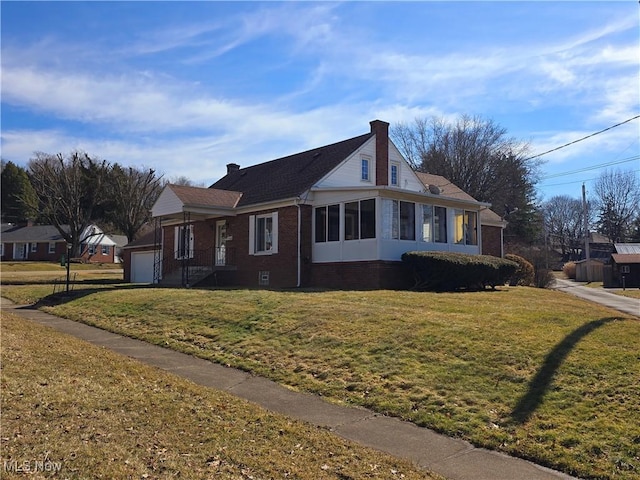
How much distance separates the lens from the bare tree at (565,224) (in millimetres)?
88625

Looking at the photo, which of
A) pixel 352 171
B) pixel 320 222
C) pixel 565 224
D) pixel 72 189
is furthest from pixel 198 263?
pixel 565 224

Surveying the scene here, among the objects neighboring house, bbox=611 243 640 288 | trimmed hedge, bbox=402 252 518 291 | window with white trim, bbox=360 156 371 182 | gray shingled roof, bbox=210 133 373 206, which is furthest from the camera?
neighboring house, bbox=611 243 640 288

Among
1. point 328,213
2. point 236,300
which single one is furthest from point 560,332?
point 328,213

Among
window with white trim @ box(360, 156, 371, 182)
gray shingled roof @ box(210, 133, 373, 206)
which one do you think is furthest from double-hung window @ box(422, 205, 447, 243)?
gray shingled roof @ box(210, 133, 373, 206)

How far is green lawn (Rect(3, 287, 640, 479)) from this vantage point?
6094 millimetres

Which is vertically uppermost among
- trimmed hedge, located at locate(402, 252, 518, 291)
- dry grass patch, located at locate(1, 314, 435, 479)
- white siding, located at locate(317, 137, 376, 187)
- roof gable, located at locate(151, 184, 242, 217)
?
white siding, located at locate(317, 137, 376, 187)

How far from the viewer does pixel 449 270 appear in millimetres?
18281

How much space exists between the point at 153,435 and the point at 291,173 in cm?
2016

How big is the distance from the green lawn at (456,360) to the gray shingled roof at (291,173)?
354 inches

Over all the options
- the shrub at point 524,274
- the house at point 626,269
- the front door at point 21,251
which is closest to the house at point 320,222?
the shrub at point 524,274

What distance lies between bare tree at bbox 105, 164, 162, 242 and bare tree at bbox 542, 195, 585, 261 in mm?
61746

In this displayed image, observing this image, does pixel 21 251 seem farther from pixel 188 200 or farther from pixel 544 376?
pixel 544 376

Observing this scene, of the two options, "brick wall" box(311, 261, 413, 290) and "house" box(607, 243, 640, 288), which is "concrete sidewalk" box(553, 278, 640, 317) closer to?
"brick wall" box(311, 261, 413, 290)

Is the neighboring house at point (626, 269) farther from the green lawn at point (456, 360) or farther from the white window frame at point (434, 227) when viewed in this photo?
the green lawn at point (456, 360)
